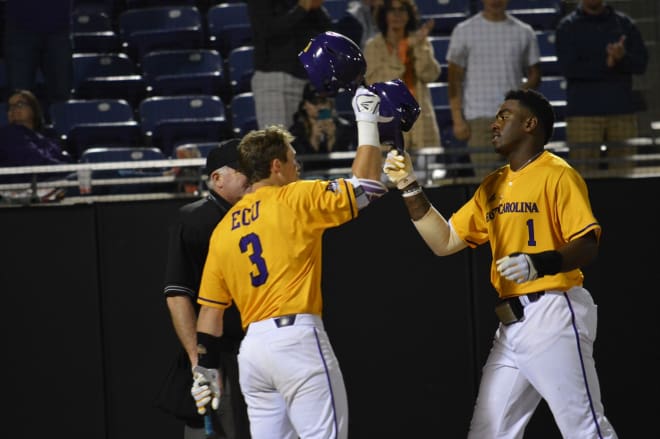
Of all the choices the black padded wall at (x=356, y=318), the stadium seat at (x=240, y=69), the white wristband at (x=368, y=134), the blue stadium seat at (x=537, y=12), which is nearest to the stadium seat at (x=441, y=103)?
the blue stadium seat at (x=537, y=12)

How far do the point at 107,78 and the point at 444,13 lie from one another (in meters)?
2.37

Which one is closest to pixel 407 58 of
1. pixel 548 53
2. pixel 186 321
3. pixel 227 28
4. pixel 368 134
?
pixel 548 53

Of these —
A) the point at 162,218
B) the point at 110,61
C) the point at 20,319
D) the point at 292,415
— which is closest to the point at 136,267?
the point at 162,218

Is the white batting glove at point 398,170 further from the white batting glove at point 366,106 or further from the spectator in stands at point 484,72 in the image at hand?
the spectator in stands at point 484,72

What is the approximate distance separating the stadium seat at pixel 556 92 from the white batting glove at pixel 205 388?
9.73 feet

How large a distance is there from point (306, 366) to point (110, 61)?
363 cm

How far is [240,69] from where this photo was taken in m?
7.62

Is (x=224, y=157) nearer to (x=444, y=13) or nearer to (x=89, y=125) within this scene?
(x=89, y=125)

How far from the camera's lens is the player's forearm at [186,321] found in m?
4.71

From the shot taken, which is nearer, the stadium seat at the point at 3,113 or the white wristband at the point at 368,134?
the white wristband at the point at 368,134

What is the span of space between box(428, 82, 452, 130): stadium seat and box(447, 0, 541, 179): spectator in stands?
1.46 feet

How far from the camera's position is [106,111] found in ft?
22.2

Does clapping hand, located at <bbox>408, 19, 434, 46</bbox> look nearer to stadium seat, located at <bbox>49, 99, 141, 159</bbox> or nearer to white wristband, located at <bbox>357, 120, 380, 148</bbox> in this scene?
stadium seat, located at <bbox>49, 99, 141, 159</bbox>

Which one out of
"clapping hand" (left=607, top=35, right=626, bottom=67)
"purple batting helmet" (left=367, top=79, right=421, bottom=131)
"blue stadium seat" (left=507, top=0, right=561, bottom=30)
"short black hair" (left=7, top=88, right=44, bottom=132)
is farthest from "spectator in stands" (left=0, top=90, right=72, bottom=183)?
"clapping hand" (left=607, top=35, right=626, bottom=67)
